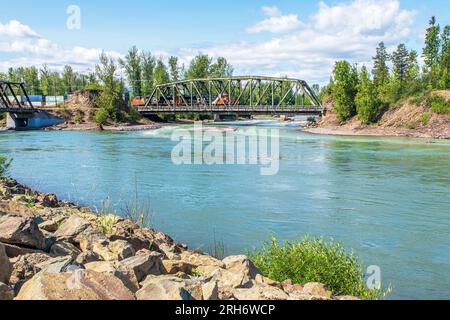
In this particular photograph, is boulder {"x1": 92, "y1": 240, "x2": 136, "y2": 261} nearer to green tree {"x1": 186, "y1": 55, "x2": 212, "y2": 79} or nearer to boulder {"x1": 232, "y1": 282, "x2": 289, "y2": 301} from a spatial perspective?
boulder {"x1": 232, "y1": 282, "x2": 289, "y2": 301}

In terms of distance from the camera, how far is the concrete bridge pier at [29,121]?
341ft

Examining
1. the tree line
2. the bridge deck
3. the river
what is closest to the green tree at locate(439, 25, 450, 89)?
the tree line

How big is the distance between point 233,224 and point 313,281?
32.6 feet

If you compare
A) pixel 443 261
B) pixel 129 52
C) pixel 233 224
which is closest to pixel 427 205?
pixel 443 261

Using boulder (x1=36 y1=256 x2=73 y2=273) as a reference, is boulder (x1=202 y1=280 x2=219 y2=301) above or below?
A: below

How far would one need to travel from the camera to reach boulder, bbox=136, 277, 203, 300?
801cm

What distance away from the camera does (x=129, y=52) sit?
160750mm

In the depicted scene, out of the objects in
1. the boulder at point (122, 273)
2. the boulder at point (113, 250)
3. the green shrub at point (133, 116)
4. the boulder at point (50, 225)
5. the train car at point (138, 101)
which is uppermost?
the train car at point (138, 101)

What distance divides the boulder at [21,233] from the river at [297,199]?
8.61 meters

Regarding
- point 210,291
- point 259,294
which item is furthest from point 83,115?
point 210,291

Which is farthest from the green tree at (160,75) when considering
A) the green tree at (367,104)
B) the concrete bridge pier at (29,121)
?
the green tree at (367,104)

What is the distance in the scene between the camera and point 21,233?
1055cm

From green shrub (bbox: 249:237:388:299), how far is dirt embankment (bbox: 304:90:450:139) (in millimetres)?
75771

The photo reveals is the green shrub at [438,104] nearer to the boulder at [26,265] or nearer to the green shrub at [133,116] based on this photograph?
the green shrub at [133,116]
